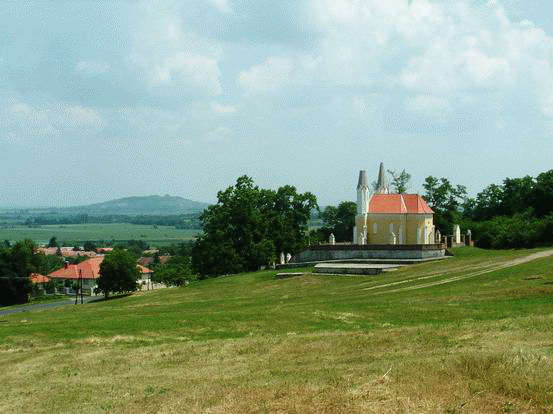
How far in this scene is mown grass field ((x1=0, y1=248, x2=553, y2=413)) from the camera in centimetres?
1371

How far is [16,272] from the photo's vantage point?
291 feet

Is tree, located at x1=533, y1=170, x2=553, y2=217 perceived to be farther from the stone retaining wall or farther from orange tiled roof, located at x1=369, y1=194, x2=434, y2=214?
the stone retaining wall

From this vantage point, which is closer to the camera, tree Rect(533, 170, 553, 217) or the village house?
tree Rect(533, 170, 553, 217)

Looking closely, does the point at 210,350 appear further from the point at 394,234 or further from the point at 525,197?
the point at 525,197

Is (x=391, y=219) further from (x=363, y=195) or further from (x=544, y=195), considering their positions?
(x=544, y=195)

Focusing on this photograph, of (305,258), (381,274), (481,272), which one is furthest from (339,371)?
(305,258)

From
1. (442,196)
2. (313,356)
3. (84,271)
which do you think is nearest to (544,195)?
(442,196)

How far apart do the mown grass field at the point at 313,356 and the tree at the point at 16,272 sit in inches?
2412

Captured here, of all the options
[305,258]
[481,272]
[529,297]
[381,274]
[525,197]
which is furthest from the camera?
[525,197]

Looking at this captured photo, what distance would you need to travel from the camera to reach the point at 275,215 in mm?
72688

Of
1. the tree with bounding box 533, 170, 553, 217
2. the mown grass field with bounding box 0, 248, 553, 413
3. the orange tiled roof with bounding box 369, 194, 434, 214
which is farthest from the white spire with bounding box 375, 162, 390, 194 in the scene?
the mown grass field with bounding box 0, 248, 553, 413

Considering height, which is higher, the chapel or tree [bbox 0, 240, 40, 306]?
the chapel

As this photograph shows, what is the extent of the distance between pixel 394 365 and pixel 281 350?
16.4 ft

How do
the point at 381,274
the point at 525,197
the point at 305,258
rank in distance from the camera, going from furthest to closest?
the point at 525,197 < the point at 305,258 < the point at 381,274
